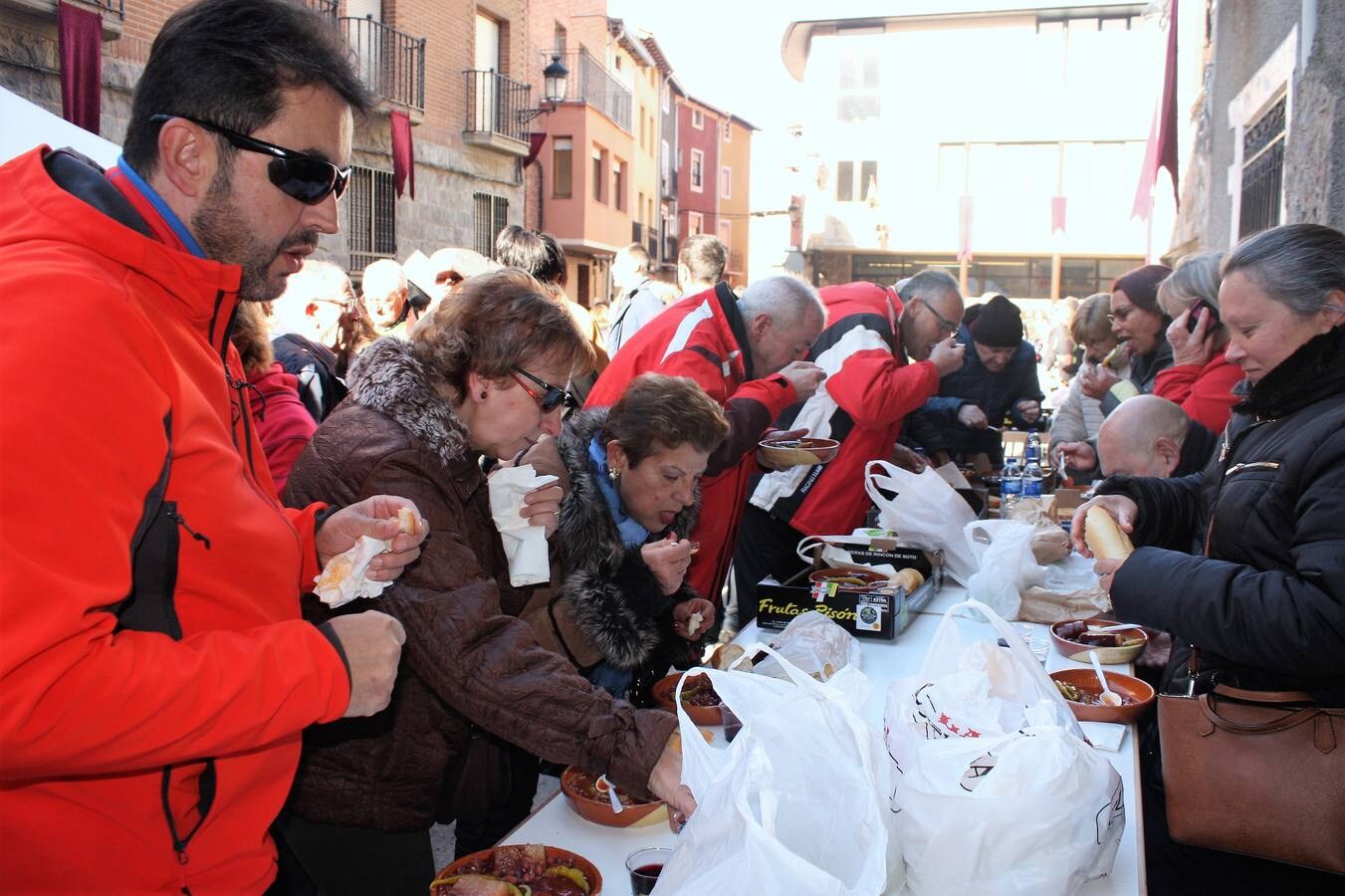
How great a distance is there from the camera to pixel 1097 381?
5426mm

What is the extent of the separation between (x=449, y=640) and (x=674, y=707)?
799 millimetres

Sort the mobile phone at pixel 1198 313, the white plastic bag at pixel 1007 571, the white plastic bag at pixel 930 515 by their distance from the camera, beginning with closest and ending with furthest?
the white plastic bag at pixel 1007 571, the white plastic bag at pixel 930 515, the mobile phone at pixel 1198 313

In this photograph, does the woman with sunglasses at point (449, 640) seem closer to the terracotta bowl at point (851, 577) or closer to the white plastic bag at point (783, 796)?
the white plastic bag at point (783, 796)

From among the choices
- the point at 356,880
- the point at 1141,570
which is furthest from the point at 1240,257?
the point at 356,880

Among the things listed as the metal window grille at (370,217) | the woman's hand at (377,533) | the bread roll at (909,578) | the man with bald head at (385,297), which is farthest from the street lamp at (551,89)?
the woman's hand at (377,533)

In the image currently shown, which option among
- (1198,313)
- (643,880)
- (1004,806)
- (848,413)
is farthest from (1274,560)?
(848,413)

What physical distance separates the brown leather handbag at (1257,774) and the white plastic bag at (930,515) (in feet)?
4.90

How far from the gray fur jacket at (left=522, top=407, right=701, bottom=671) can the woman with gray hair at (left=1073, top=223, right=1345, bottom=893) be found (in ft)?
3.61

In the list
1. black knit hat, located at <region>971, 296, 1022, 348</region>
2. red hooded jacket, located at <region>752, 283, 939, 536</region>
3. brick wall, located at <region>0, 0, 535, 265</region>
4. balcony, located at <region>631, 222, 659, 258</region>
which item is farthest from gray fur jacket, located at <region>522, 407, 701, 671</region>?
balcony, located at <region>631, 222, 659, 258</region>

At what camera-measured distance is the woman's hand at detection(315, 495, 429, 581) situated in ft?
5.36

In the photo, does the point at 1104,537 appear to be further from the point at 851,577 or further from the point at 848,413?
the point at 848,413

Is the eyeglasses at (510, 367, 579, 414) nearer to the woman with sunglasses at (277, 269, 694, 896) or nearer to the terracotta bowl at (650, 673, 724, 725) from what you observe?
the woman with sunglasses at (277, 269, 694, 896)

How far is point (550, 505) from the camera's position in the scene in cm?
225

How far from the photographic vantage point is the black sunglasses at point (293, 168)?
54.4 inches
